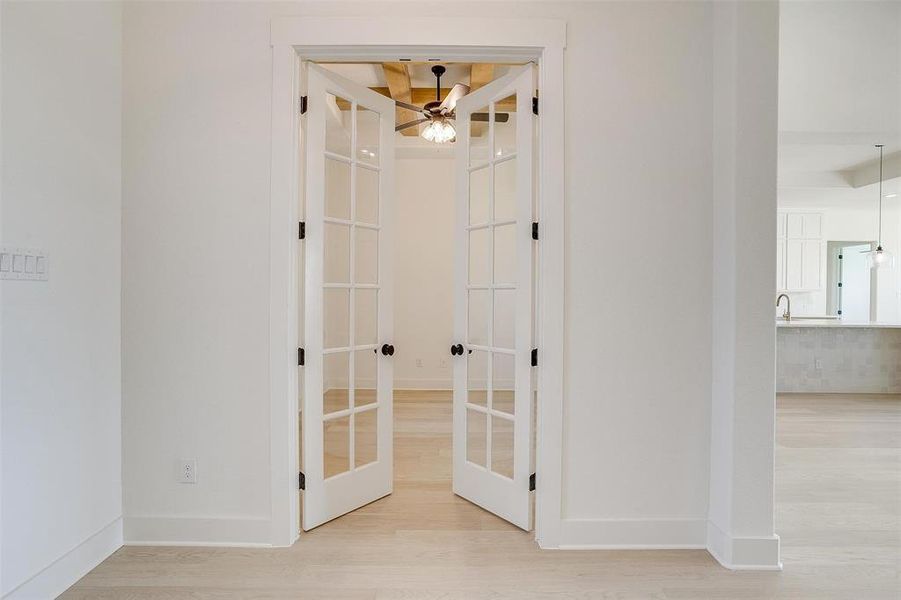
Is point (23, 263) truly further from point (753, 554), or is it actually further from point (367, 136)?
point (753, 554)

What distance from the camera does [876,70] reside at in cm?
373

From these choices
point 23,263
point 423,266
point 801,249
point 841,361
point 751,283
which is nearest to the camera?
point 23,263

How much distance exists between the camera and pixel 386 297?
259 centimetres

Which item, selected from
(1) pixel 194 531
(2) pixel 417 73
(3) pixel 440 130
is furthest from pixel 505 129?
(1) pixel 194 531

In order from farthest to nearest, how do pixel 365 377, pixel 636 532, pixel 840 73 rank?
pixel 840 73
pixel 365 377
pixel 636 532

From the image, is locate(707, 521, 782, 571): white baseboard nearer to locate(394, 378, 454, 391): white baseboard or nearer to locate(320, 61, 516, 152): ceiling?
locate(320, 61, 516, 152): ceiling

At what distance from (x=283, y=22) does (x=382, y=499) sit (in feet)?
8.52

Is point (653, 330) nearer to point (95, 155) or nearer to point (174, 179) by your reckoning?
point (174, 179)

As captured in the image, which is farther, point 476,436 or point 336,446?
point 476,436

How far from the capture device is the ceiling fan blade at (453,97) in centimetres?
320

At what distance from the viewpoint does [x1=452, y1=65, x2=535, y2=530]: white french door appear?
7.33 ft

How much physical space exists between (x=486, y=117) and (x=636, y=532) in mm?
2350

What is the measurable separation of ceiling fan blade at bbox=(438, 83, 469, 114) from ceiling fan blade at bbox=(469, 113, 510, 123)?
536 mm

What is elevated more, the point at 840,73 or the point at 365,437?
the point at 840,73
